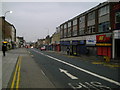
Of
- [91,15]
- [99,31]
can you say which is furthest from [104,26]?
[91,15]

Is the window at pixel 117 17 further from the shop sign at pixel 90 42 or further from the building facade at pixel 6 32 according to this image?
the building facade at pixel 6 32

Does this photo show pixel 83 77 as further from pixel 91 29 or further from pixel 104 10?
pixel 91 29

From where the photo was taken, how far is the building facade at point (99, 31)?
2738cm

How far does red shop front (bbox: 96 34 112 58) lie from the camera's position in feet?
93.1

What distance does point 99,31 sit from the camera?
33.1 meters

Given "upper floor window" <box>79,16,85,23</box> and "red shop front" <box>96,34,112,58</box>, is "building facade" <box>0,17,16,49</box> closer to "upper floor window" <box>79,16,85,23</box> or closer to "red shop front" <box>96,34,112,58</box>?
"upper floor window" <box>79,16,85,23</box>

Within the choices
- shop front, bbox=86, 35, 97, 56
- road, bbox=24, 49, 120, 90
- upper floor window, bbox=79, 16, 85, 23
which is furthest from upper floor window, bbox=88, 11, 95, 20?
road, bbox=24, 49, 120, 90

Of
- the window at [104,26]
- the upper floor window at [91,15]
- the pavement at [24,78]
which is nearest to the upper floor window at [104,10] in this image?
the window at [104,26]

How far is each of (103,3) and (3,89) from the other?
93.8ft

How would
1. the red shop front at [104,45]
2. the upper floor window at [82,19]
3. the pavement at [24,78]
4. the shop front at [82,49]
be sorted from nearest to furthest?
the pavement at [24,78], the red shop front at [104,45], the shop front at [82,49], the upper floor window at [82,19]

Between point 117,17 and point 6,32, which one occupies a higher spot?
point 6,32

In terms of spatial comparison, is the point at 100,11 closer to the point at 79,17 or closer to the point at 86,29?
the point at 86,29

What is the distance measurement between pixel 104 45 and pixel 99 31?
428 centimetres

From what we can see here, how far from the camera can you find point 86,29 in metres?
40.2
